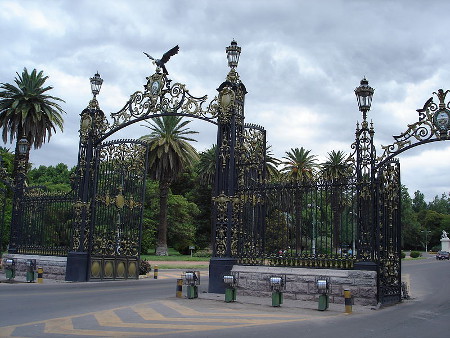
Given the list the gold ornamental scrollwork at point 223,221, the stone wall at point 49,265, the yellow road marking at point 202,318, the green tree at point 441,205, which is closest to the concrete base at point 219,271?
the gold ornamental scrollwork at point 223,221

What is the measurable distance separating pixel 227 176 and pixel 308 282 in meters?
4.73

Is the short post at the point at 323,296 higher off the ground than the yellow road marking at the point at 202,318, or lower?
higher

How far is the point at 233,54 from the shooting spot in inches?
703

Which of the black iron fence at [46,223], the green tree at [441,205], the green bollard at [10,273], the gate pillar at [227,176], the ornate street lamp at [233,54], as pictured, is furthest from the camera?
the green tree at [441,205]

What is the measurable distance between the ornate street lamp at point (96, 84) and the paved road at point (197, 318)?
9722 mm

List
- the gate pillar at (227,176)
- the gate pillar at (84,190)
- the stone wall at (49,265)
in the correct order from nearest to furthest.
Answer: the gate pillar at (227,176) < the gate pillar at (84,190) < the stone wall at (49,265)

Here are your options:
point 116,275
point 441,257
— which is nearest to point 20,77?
point 116,275

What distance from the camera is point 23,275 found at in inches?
910

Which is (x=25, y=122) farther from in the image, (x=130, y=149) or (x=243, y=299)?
(x=243, y=299)

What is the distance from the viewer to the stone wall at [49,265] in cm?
2147

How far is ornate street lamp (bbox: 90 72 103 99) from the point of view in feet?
73.4

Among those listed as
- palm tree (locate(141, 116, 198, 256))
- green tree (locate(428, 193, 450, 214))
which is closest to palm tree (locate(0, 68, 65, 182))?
palm tree (locate(141, 116, 198, 256))

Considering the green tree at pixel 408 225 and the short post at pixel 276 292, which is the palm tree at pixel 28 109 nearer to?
the short post at pixel 276 292

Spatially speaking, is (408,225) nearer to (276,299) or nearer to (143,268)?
(143,268)
